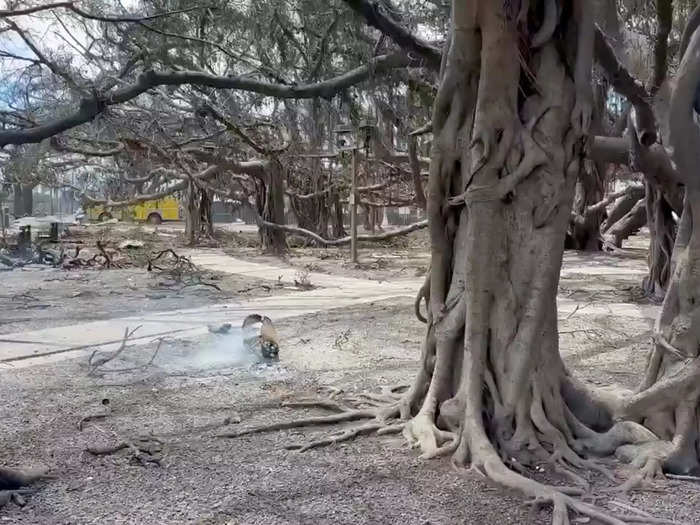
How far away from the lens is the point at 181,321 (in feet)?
25.2

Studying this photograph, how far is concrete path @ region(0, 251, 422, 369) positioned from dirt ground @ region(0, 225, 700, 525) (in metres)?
0.47

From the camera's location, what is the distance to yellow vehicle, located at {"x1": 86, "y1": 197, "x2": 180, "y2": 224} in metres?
33.5

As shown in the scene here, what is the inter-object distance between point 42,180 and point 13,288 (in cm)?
1328

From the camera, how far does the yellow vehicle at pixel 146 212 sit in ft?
110

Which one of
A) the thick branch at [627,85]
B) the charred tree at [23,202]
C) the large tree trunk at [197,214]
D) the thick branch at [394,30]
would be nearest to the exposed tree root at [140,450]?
the thick branch at [394,30]

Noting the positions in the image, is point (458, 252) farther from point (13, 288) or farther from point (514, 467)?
point (13, 288)

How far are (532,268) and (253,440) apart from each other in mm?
1780

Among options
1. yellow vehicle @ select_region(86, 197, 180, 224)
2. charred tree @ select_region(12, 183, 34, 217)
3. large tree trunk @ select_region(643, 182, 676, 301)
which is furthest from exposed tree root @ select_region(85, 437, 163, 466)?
charred tree @ select_region(12, 183, 34, 217)

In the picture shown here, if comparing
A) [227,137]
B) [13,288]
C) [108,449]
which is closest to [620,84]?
[108,449]

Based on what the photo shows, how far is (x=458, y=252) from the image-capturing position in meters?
3.90

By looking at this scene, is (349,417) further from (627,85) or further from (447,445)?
(627,85)

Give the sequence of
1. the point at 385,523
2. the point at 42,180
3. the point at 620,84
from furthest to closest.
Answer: the point at 42,180 < the point at 620,84 < the point at 385,523

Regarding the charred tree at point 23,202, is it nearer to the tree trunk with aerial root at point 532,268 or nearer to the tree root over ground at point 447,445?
the tree root over ground at point 447,445

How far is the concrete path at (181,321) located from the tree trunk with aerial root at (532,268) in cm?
353
